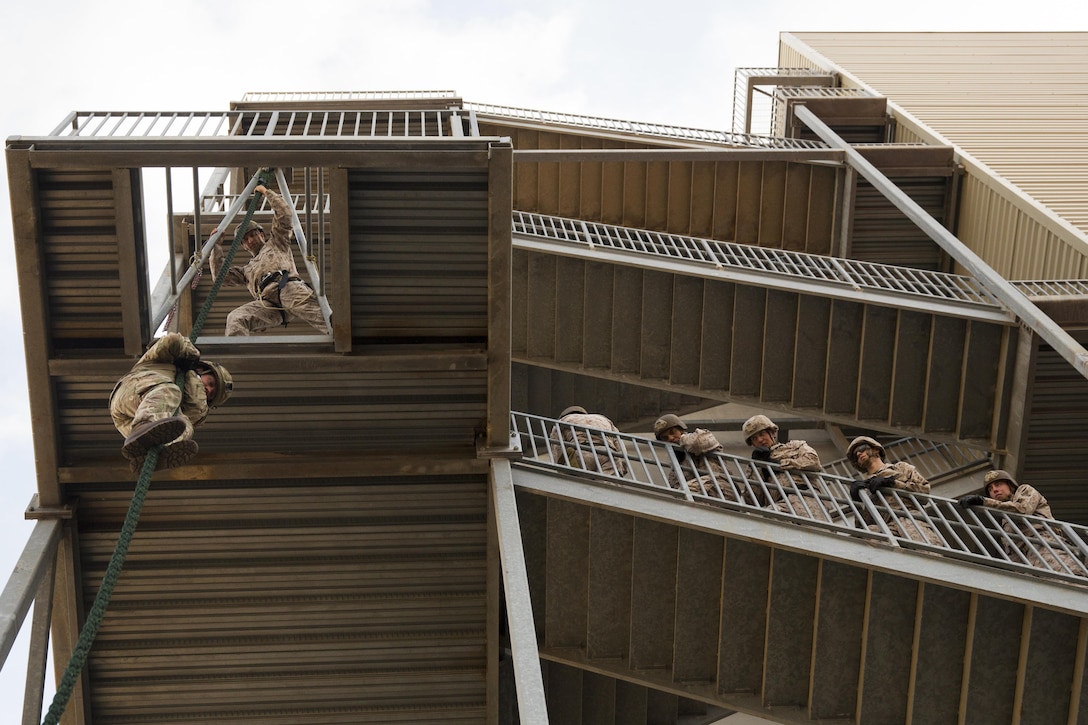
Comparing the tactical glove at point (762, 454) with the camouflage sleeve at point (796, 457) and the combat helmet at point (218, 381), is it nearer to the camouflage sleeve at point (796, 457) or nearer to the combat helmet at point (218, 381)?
the camouflage sleeve at point (796, 457)

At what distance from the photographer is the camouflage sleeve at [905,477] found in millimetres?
8773

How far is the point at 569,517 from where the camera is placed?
8.67 metres

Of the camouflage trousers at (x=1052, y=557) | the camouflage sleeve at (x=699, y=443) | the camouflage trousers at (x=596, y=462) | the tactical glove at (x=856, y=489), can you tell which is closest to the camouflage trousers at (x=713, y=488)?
the camouflage sleeve at (x=699, y=443)

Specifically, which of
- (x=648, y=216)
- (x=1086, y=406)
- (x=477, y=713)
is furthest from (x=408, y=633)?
(x=648, y=216)

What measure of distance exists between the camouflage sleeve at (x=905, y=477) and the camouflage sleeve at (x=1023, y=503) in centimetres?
58

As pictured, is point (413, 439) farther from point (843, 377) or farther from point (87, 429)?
point (843, 377)

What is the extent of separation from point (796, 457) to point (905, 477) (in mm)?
983

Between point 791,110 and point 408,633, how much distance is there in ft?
50.9

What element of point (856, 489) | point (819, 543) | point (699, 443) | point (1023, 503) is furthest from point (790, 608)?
point (1023, 503)

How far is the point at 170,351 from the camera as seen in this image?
6230 millimetres

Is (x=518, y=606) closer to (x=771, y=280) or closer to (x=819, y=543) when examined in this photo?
(x=819, y=543)

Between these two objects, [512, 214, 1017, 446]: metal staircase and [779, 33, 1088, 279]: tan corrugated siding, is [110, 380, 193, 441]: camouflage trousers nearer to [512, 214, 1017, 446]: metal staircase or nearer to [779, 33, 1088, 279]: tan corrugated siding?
[512, 214, 1017, 446]: metal staircase

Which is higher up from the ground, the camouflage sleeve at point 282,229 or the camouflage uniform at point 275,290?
the camouflage sleeve at point 282,229

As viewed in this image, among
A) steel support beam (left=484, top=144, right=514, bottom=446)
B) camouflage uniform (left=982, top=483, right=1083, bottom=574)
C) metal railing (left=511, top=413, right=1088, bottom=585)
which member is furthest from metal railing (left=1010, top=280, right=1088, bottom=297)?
steel support beam (left=484, top=144, right=514, bottom=446)
